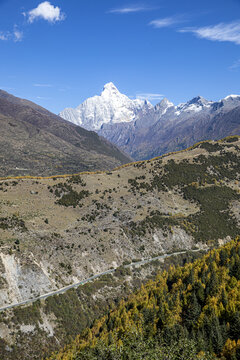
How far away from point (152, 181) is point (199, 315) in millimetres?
98504

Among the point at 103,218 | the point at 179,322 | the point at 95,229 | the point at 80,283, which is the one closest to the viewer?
the point at 179,322

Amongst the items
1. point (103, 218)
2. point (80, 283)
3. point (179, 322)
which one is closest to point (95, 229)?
point (103, 218)

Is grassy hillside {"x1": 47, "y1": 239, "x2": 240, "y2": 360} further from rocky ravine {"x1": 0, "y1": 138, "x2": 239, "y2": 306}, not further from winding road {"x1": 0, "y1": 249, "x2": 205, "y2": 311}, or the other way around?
rocky ravine {"x1": 0, "y1": 138, "x2": 239, "y2": 306}

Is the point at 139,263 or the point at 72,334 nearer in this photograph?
the point at 72,334

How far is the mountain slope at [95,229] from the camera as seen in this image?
80812 millimetres

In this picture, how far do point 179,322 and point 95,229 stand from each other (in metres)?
59.7

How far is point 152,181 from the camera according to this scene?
161250mm

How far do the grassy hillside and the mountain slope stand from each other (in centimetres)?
1338

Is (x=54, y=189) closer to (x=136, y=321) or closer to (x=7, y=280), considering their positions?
(x=7, y=280)

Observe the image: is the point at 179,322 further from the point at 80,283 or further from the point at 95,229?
the point at 95,229

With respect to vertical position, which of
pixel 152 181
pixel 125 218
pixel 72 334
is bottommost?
pixel 72 334

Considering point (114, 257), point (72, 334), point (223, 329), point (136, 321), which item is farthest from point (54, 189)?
point (223, 329)

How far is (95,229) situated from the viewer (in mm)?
120938

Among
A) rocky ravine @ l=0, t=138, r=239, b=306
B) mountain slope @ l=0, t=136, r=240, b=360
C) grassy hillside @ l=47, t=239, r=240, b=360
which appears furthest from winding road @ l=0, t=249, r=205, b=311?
grassy hillside @ l=47, t=239, r=240, b=360
